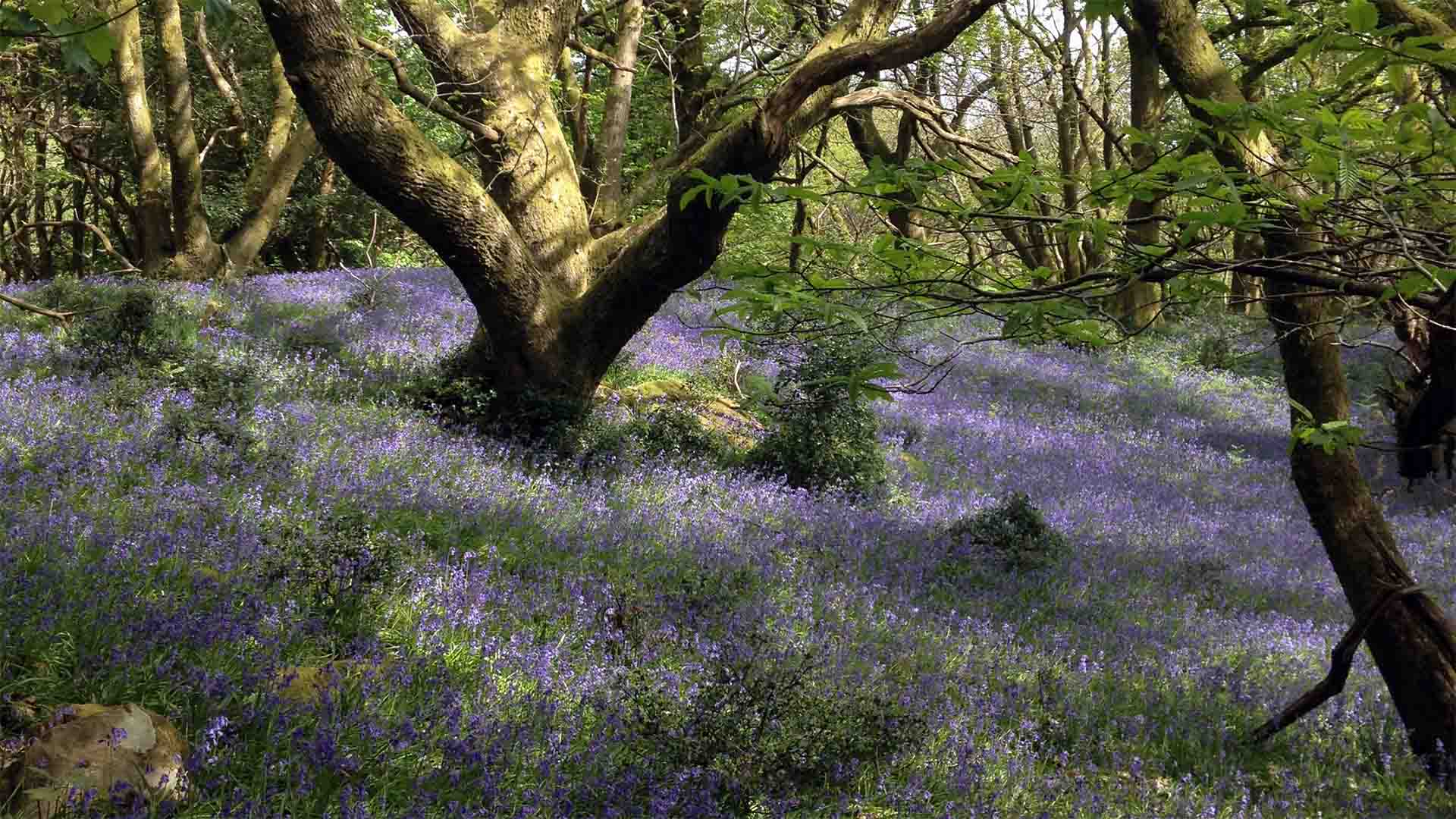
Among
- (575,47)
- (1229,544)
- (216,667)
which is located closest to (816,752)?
(216,667)

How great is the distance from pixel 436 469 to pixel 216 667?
10.9 ft

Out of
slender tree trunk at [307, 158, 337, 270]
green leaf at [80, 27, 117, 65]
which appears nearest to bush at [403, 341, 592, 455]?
green leaf at [80, 27, 117, 65]

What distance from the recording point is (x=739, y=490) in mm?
8180

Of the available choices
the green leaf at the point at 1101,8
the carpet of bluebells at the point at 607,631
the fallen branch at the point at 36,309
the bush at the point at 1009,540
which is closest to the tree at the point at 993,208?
the green leaf at the point at 1101,8

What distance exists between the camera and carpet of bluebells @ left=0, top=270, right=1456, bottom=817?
3449 mm

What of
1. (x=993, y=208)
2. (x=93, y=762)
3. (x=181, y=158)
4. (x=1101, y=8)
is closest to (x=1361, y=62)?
(x=1101, y=8)

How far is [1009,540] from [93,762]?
20.5ft

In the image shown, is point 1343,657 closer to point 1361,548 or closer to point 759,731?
point 1361,548

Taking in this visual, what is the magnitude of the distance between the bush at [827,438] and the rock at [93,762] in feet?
20.8

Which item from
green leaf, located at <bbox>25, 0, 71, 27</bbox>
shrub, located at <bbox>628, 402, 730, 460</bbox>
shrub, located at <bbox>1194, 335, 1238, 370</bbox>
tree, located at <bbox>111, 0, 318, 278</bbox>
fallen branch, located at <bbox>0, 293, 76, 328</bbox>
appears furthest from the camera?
shrub, located at <bbox>1194, 335, 1238, 370</bbox>

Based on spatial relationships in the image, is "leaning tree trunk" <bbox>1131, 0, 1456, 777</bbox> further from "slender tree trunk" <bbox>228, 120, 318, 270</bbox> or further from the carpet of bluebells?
"slender tree trunk" <bbox>228, 120, 318, 270</bbox>

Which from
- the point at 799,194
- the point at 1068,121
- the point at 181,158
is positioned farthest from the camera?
the point at 1068,121

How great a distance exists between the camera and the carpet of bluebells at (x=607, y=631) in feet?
11.3

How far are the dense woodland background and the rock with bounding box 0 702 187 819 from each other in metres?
0.01
